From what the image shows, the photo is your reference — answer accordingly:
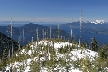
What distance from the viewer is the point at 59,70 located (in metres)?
42.2

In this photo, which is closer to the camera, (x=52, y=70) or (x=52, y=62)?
(x=52, y=70)

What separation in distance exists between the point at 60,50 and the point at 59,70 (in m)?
12.0

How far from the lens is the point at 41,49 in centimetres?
6094

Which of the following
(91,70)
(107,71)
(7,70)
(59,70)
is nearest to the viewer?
Result: (91,70)

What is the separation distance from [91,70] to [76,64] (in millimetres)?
9622

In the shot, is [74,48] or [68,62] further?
Result: [74,48]

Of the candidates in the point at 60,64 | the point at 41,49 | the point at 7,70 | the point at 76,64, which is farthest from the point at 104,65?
the point at 41,49

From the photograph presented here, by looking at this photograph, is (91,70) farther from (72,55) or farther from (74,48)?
(74,48)

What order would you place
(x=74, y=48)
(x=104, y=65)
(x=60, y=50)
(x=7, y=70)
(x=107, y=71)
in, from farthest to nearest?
1. (x=74, y=48)
2. (x=60, y=50)
3. (x=7, y=70)
4. (x=104, y=65)
5. (x=107, y=71)

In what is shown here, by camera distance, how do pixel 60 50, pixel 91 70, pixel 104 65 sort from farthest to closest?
pixel 60 50 < pixel 104 65 < pixel 91 70

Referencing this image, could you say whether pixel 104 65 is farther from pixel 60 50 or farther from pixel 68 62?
pixel 60 50

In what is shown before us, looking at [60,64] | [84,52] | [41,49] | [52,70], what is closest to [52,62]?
[60,64]

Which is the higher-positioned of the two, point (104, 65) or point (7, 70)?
point (104, 65)

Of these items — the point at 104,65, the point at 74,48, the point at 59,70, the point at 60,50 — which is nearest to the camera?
the point at 104,65
